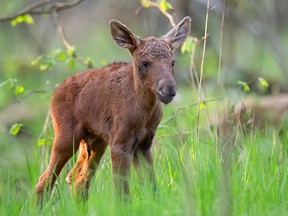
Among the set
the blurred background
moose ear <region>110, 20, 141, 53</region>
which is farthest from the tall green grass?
the blurred background

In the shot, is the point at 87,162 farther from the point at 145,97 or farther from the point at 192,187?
the point at 192,187

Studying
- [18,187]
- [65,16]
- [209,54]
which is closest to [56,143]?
[18,187]

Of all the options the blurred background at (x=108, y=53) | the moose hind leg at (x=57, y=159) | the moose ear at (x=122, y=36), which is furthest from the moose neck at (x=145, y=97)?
the blurred background at (x=108, y=53)

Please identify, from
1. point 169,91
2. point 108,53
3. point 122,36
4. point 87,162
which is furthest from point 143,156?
point 108,53

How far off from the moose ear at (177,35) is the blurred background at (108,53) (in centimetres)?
82

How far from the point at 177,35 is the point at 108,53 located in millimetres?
19261

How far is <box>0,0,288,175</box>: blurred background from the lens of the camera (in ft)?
40.8

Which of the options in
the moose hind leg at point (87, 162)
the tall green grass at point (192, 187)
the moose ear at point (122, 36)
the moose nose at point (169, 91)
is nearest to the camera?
the tall green grass at point (192, 187)

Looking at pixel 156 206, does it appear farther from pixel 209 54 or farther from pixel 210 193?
pixel 209 54

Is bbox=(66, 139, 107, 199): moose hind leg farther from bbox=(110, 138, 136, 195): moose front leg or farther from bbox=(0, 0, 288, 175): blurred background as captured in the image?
bbox=(0, 0, 288, 175): blurred background

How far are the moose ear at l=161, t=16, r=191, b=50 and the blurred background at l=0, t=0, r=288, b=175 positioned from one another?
0.82 metres

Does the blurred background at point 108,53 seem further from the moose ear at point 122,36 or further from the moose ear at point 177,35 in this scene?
the moose ear at point 122,36

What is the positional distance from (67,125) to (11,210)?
48.8 inches

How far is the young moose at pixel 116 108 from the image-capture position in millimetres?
8062
